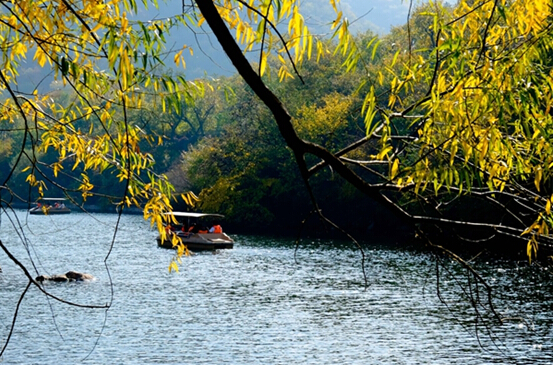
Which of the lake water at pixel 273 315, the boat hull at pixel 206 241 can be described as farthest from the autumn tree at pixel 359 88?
the boat hull at pixel 206 241

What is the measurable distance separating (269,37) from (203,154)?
203 ft

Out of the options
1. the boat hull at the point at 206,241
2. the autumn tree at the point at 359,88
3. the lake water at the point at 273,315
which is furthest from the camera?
the boat hull at the point at 206,241

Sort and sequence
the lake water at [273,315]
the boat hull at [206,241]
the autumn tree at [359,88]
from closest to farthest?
the autumn tree at [359,88] → the lake water at [273,315] → the boat hull at [206,241]

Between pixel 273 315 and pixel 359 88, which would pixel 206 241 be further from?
pixel 359 88

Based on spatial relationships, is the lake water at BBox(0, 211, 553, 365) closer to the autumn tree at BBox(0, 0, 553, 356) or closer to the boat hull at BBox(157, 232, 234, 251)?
the boat hull at BBox(157, 232, 234, 251)

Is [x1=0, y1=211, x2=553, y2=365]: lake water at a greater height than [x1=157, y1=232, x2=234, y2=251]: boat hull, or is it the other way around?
[x1=157, y1=232, x2=234, y2=251]: boat hull

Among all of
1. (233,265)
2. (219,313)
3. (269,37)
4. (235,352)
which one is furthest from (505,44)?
(233,265)

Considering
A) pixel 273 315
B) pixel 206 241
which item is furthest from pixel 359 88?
pixel 206 241

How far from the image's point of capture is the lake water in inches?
Answer: 738

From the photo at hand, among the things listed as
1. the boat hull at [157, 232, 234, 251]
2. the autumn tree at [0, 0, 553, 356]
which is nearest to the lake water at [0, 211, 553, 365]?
the boat hull at [157, 232, 234, 251]

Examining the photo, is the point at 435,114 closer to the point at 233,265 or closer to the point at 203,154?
the point at 233,265

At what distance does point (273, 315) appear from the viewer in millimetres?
23797

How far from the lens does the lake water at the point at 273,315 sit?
61.5 feet

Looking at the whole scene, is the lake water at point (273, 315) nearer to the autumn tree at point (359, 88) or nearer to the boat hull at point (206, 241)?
the boat hull at point (206, 241)
